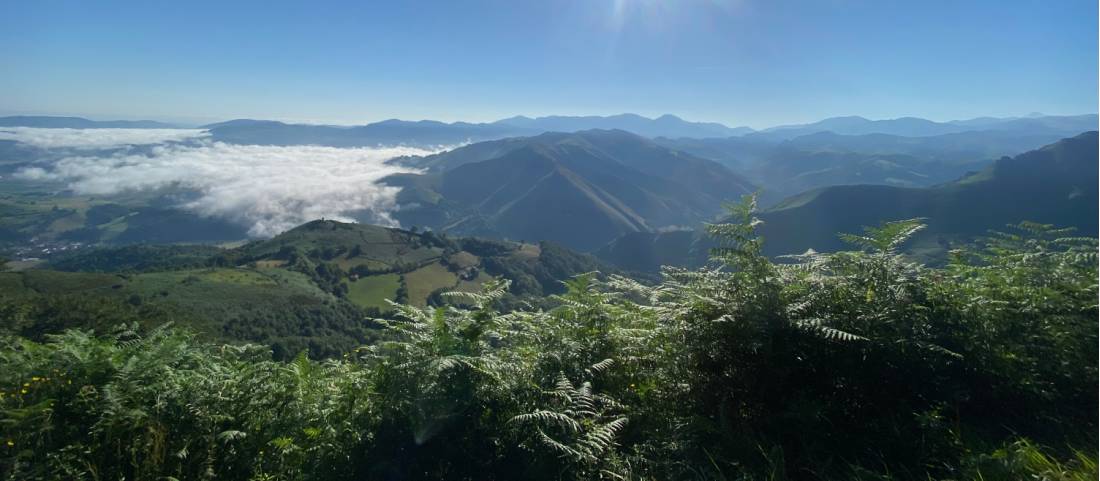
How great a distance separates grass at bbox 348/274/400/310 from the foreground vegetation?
115 m

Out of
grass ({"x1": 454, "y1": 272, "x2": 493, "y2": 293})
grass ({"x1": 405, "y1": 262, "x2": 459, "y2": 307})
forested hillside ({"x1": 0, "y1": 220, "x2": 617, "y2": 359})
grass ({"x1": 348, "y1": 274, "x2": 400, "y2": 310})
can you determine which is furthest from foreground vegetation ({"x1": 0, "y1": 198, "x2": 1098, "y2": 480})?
grass ({"x1": 454, "y1": 272, "x2": 493, "y2": 293})

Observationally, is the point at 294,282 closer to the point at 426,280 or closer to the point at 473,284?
the point at 426,280

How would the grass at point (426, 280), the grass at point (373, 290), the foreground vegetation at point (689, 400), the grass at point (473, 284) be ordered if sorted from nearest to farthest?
the foreground vegetation at point (689, 400), the grass at point (373, 290), the grass at point (426, 280), the grass at point (473, 284)

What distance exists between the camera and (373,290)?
12675 cm

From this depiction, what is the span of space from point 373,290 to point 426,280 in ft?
47.8

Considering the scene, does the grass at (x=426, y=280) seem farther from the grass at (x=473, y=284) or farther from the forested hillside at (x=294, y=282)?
the grass at (x=473, y=284)

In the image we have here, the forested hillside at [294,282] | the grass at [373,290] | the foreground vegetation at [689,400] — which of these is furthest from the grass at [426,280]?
the foreground vegetation at [689,400]

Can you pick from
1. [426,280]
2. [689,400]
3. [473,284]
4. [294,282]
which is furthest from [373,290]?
[689,400]

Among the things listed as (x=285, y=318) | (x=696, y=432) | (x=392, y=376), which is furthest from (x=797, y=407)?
(x=285, y=318)

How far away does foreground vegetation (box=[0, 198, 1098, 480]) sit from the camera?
138 inches

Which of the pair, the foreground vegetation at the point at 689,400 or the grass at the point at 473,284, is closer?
the foreground vegetation at the point at 689,400

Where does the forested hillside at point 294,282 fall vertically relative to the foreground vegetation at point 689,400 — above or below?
below

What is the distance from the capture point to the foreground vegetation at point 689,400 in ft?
11.5

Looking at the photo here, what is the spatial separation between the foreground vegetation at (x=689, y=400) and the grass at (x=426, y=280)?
112 meters
